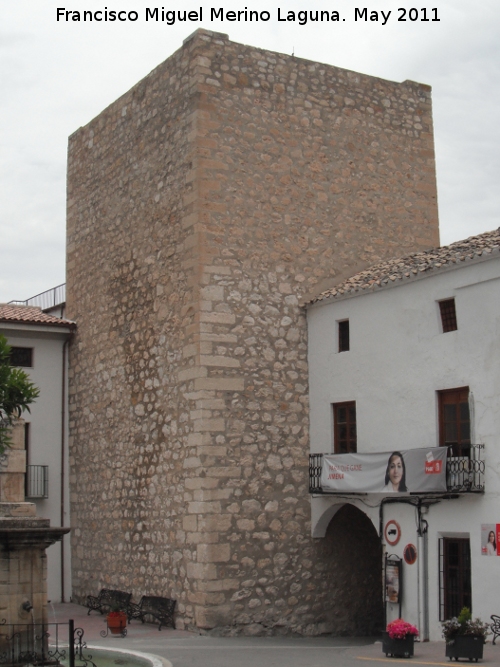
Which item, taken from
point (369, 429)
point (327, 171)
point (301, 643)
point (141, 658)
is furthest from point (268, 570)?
point (327, 171)

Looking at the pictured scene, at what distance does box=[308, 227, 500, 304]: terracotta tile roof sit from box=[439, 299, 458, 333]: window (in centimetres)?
58

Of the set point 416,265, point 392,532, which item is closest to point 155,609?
point 392,532

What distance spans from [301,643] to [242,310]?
19.5 ft

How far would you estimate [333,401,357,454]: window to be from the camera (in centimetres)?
1758

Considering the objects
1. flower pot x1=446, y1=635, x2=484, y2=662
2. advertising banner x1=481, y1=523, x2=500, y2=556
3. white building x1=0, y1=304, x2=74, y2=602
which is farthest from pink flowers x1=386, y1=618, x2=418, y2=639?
white building x1=0, y1=304, x2=74, y2=602

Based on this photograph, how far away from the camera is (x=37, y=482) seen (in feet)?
→ 70.5

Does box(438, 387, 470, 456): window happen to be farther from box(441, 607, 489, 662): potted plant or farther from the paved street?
the paved street

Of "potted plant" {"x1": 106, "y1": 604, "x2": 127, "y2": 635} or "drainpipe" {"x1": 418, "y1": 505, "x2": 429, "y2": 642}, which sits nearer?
"drainpipe" {"x1": 418, "y1": 505, "x2": 429, "y2": 642}

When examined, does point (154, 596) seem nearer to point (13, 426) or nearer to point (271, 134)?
point (13, 426)

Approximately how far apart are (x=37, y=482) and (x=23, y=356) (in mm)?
2882

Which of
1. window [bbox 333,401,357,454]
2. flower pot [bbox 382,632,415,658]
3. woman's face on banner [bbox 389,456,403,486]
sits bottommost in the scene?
flower pot [bbox 382,632,415,658]

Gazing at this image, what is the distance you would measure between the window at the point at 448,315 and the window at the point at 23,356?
33.4 feet

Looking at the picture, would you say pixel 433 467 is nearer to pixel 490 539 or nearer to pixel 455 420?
pixel 455 420

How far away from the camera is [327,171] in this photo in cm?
1942
